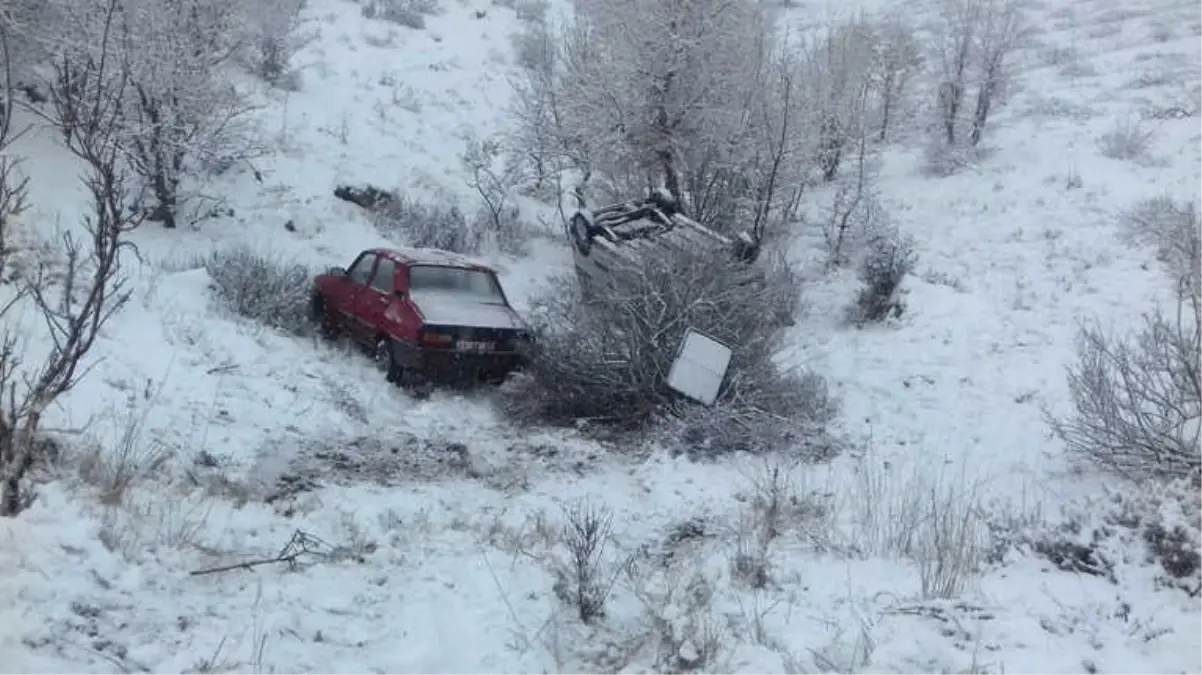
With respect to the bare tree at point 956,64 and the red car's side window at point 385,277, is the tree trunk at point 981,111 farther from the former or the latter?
the red car's side window at point 385,277

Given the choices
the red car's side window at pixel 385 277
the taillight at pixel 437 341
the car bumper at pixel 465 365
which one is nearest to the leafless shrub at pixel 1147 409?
the car bumper at pixel 465 365

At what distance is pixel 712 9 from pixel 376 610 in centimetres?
1377

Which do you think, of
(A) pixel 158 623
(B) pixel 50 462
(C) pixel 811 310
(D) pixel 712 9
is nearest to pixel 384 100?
(D) pixel 712 9

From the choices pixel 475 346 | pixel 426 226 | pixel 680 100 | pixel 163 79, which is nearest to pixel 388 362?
pixel 475 346

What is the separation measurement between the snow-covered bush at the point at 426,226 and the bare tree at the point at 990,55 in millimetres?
9670

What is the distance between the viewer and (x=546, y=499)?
7.93 metres

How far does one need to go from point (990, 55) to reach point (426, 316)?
14.1 m

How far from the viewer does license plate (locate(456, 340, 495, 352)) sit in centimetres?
1081

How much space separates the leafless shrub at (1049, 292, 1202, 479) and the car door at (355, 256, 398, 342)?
6852mm

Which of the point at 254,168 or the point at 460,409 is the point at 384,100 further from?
the point at 460,409

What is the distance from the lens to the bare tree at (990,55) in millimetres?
19281

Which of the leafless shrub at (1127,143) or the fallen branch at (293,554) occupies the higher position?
the leafless shrub at (1127,143)

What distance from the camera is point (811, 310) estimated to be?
1413 centimetres

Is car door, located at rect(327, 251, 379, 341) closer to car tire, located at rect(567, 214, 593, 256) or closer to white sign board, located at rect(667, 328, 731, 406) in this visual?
car tire, located at rect(567, 214, 593, 256)
